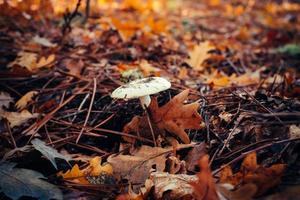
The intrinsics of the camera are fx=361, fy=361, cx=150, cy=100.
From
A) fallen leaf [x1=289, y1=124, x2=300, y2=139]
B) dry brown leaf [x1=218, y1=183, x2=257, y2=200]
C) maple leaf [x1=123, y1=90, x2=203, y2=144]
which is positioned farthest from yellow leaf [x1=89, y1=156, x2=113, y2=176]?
fallen leaf [x1=289, y1=124, x2=300, y2=139]

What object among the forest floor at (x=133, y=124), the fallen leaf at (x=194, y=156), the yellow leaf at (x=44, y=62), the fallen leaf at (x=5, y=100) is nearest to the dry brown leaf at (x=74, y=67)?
the forest floor at (x=133, y=124)

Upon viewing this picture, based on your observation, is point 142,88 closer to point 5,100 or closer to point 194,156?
point 194,156

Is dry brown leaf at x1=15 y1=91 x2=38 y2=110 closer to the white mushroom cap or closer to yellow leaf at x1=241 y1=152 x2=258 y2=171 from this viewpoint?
the white mushroom cap

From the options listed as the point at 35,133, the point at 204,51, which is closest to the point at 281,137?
the point at 35,133

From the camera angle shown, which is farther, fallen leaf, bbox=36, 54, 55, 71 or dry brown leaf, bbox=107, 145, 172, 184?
fallen leaf, bbox=36, 54, 55, 71

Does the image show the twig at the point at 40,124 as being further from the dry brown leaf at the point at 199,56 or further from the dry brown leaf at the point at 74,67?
the dry brown leaf at the point at 199,56

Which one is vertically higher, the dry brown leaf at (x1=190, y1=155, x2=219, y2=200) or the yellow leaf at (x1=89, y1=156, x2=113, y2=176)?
the dry brown leaf at (x1=190, y1=155, x2=219, y2=200)

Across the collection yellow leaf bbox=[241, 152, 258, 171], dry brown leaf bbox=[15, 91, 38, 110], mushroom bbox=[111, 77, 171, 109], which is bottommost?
dry brown leaf bbox=[15, 91, 38, 110]

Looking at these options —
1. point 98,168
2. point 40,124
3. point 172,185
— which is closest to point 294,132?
point 172,185
